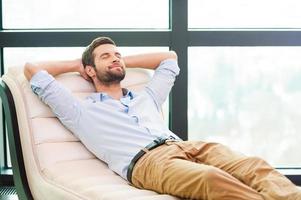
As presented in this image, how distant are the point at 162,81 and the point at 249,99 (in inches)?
37.8

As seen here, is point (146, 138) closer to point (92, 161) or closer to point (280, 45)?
point (92, 161)

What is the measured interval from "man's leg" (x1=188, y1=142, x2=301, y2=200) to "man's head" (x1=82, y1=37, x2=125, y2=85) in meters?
0.54

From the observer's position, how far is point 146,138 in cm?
243

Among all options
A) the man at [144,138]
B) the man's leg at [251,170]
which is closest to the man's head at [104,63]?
the man at [144,138]

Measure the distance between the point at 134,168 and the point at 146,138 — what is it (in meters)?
0.22

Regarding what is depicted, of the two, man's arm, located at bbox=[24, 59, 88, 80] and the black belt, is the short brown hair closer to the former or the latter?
man's arm, located at bbox=[24, 59, 88, 80]

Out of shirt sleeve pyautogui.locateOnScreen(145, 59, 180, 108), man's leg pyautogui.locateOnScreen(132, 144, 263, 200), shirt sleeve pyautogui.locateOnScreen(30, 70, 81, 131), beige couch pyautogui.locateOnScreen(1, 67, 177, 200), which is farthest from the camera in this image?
shirt sleeve pyautogui.locateOnScreen(145, 59, 180, 108)

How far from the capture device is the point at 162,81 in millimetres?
2760
